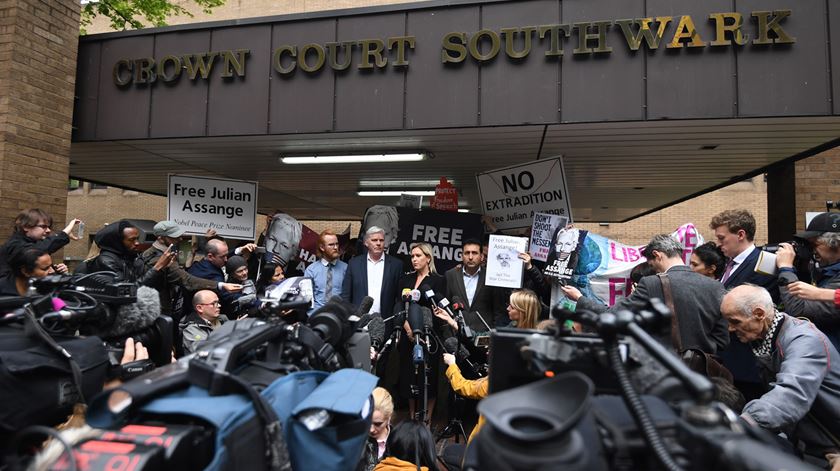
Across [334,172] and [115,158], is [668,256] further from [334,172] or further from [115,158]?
[115,158]

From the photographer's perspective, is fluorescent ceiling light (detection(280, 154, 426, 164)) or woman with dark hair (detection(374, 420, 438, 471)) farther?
fluorescent ceiling light (detection(280, 154, 426, 164))

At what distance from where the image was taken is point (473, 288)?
6219 millimetres

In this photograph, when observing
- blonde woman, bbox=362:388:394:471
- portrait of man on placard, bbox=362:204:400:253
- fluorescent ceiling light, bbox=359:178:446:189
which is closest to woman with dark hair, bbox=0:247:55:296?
blonde woman, bbox=362:388:394:471

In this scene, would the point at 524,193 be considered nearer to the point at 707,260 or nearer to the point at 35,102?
the point at 707,260

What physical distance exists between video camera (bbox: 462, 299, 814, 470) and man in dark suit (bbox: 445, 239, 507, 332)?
4.44m

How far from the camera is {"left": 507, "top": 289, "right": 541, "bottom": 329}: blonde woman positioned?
197 inches

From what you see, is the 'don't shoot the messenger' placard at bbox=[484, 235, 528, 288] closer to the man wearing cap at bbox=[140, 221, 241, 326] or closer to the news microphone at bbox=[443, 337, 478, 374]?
the news microphone at bbox=[443, 337, 478, 374]

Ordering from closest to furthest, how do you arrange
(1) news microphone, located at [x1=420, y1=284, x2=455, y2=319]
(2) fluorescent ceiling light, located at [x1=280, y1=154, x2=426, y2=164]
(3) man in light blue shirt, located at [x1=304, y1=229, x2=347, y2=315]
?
(1) news microphone, located at [x1=420, y1=284, x2=455, y2=319] → (3) man in light blue shirt, located at [x1=304, y1=229, x2=347, y2=315] → (2) fluorescent ceiling light, located at [x1=280, y1=154, x2=426, y2=164]

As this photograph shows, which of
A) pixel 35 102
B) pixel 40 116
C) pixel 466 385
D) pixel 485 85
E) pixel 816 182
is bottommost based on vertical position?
pixel 466 385

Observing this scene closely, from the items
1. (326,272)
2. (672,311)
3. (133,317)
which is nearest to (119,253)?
(326,272)

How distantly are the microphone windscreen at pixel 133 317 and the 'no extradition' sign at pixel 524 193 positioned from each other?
17.0ft

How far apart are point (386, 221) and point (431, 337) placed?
3145mm

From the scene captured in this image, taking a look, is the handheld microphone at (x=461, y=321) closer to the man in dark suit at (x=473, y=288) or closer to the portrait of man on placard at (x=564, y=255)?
the man in dark suit at (x=473, y=288)

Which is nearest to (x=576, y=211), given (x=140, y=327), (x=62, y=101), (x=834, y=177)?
(x=834, y=177)
